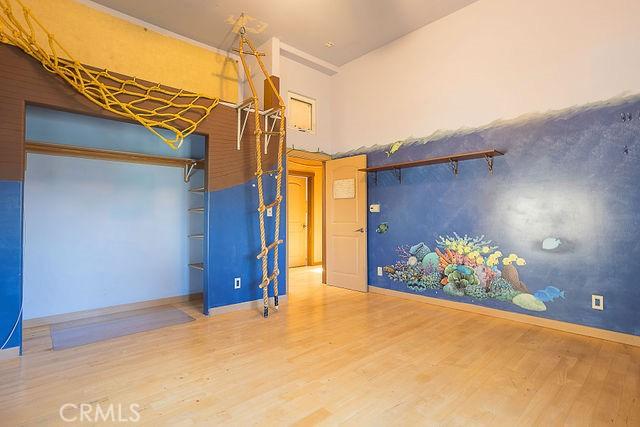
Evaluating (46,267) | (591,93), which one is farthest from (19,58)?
(591,93)

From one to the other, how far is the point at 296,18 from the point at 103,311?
416cm

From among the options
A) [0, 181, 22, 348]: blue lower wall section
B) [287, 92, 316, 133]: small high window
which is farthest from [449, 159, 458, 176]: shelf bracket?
[0, 181, 22, 348]: blue lower wall section

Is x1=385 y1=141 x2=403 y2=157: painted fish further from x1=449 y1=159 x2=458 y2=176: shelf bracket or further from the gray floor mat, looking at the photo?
the gray floor mat

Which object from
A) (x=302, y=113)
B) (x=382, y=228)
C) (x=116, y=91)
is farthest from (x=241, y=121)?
(x=382, y=228)

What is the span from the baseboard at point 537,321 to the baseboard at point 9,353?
3.96 m

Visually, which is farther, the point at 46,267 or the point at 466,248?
the point at 466,248

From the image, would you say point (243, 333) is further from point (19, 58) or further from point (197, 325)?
point (19, 58)

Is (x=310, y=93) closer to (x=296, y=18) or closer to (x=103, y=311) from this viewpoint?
(x=296, y=18)

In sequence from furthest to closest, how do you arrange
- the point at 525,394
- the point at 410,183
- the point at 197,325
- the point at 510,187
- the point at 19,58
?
the point at 410,183
the point at 510,187
the point at 197,325
the point at 19,58
the point at 525,394

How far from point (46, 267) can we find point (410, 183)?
14.1 ft

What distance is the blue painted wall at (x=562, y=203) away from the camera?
2842 millimetres

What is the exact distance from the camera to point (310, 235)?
289 inches

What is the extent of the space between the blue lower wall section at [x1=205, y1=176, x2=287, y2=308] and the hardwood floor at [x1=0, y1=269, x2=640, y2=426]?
47cm

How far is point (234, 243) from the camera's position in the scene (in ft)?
12.3
